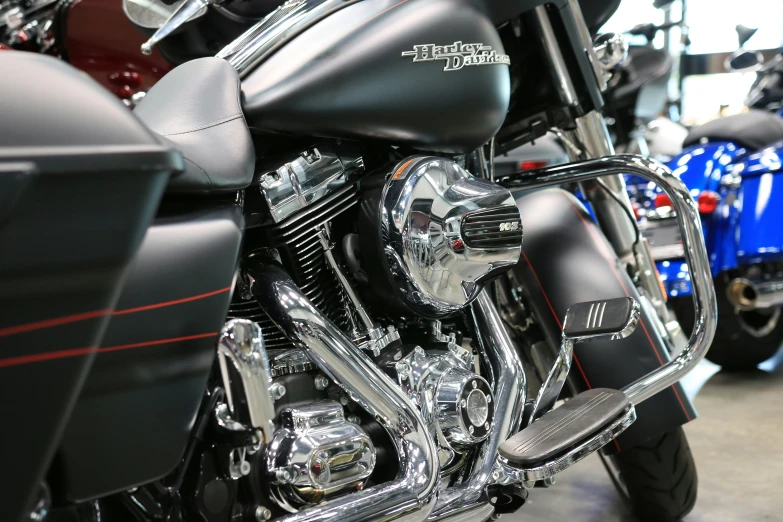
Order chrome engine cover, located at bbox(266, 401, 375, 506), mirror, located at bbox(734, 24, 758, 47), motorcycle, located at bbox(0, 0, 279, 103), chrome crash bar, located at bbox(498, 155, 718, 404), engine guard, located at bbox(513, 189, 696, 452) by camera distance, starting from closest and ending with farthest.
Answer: chrome engine cover, located at bbox(266, 401, 375, 506) → chrome crash bar, located at bbox(498, 155, 718, 404) → engine guard, located at bbox(513, 189, 696, 452) → motorcycle, located at bbox(0, 0, 279, 103) → mirror, located at bbox(734, 24, 758, 47)

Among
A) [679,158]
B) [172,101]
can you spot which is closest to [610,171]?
[172,101]

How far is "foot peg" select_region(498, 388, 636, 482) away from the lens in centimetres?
123

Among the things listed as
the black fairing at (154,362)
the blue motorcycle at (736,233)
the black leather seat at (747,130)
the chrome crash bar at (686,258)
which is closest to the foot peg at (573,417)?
the chrome crash bar at (686,258)

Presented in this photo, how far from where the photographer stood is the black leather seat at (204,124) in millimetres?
1005

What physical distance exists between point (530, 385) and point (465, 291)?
21.3 inches

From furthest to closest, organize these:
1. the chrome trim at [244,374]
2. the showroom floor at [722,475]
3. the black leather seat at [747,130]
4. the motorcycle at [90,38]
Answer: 1. the black leather seat at [747,130]
2. the motorcycle at [90,38]
3. the showroom floor at [722,475]
4. the chrome trim at [244,374]

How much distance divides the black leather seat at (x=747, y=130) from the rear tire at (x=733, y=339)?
0.65 m

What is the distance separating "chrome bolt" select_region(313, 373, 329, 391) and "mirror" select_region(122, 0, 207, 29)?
2.54 feet

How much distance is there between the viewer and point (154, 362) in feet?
2.82

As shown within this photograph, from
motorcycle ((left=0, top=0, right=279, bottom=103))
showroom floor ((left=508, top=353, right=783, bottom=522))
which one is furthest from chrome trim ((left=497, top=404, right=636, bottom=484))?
motorcycle ((left=0, top=0, right=279, bottom=103))

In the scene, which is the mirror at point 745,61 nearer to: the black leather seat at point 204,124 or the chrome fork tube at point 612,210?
the chrome fork tube at point 612,210

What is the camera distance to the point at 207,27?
1.72 meters

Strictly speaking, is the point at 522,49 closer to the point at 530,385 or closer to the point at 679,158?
the point at 530,385

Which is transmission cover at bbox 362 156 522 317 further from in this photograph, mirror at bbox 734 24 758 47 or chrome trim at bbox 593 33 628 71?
mirror at bbox 734 24 758 47
